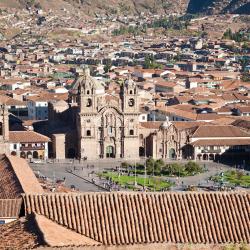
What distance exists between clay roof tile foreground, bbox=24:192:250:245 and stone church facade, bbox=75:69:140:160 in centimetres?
3215

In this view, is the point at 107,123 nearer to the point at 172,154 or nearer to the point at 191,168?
the point at 172,154

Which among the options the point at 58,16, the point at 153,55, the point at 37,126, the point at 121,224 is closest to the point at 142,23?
the point at 58,16

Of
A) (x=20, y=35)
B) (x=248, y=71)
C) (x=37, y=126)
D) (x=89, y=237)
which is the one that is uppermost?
(x=20, y=35)

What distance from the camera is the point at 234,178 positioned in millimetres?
47438

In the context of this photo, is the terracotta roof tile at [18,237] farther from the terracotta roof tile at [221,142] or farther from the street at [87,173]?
the terracotta roof tile at [221,142]

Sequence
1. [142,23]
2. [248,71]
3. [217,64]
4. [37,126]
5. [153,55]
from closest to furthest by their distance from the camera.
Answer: [37,126], [248,71], [217,64], [153,55], [142,23]

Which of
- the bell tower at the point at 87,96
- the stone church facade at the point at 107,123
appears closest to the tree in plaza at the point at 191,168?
the stone church facade at the point at 107,123

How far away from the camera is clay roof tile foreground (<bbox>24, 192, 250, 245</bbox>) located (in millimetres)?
19469

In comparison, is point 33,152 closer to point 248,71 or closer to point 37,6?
point 248,71

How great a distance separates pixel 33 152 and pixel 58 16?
5531 inches

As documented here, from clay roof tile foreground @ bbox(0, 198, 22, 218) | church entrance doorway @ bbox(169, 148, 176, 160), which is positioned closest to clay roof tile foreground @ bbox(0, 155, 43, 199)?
clay roof tile foreground @ bbox(0, 198, 22, 218)

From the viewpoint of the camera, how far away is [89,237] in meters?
19.4

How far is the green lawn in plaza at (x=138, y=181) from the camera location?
4478cm

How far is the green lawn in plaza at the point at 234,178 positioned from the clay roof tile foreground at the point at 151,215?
81.6 ft
